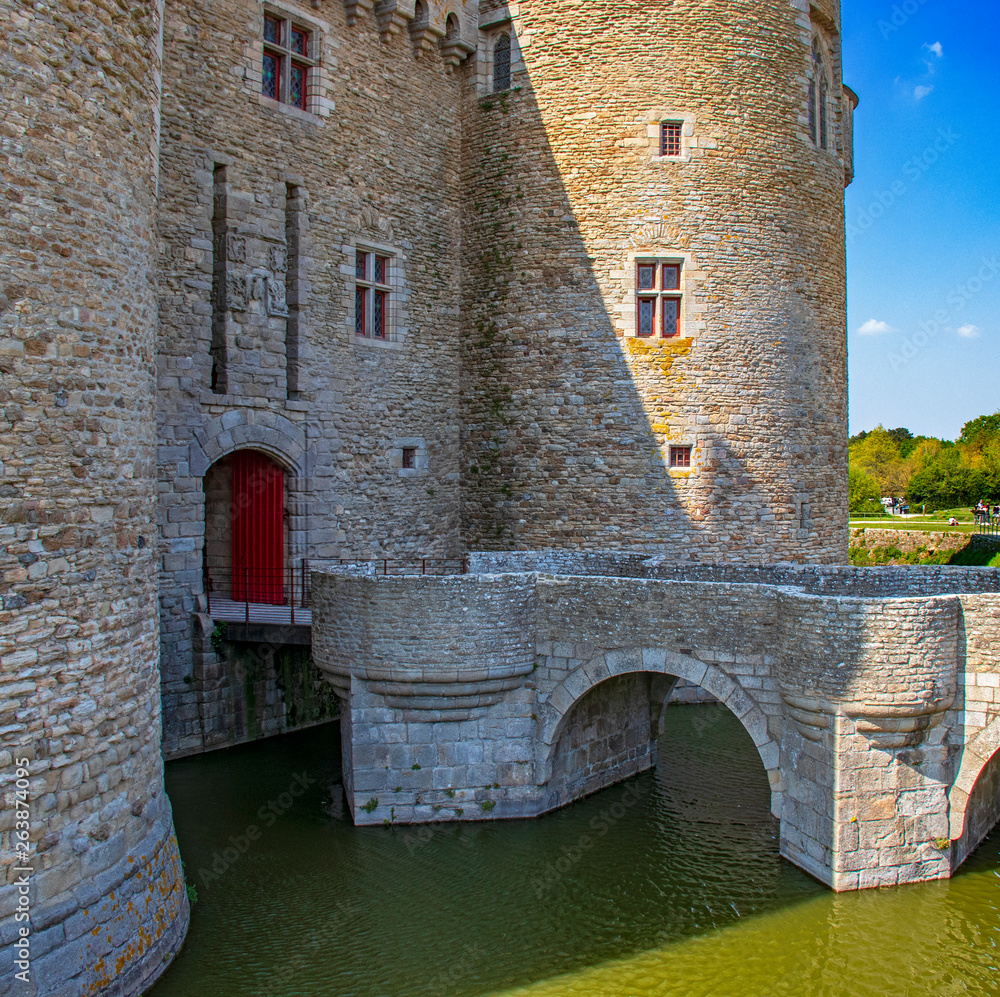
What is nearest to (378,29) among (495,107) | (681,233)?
(495,107)

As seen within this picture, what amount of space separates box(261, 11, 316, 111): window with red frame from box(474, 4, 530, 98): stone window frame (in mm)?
3249

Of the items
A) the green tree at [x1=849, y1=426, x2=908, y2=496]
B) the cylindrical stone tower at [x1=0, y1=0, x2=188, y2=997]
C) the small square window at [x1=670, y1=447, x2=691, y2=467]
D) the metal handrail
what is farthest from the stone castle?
the green tree at [x1=849, y1=426, x2=908, y2=496]

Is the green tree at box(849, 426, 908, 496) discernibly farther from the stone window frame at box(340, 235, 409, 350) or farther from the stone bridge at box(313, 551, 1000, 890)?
the stone bridge at box(313, 551, 1000, 890)

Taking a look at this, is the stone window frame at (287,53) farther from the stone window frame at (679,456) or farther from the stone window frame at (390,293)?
the stone window frame at (679,456)

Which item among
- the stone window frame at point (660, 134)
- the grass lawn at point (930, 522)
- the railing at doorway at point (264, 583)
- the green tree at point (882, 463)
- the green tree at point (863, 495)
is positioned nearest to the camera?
the railing at doorway at point (264, 583)

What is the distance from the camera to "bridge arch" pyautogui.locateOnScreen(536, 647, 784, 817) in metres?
9.26

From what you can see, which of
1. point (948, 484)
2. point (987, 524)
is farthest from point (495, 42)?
point (948, 484)

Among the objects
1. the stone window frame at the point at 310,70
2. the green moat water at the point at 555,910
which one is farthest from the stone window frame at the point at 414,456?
the green moat water at the point at 555,910

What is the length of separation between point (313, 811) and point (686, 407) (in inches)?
319

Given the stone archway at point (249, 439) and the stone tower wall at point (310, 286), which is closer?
the stone tower wall at point (310, 286)

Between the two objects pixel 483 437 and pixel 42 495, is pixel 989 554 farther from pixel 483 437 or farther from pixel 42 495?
pixel 42 495

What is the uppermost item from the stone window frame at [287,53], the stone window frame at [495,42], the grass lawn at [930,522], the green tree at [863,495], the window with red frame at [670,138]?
the stone window frame at [495,42]

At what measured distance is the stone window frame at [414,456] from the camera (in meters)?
15.3

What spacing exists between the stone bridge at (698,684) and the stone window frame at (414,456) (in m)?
3.91
